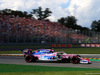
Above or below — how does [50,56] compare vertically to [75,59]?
above

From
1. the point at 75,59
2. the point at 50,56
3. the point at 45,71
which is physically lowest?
the point at 45,71

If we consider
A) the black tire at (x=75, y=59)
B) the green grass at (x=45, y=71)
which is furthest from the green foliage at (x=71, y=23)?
the green grass at (x=45, y=71)

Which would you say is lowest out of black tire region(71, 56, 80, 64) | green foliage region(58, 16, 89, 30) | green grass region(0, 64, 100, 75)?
green grass region(0, 64, 100, 75)

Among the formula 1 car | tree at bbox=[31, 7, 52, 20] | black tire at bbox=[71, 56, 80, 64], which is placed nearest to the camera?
black tire at bbox=[71, 56, 80, 64]

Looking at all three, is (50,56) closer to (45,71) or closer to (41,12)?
(45,71)

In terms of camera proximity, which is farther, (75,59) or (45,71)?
(75,59)

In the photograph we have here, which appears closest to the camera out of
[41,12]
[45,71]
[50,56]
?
[45,71]

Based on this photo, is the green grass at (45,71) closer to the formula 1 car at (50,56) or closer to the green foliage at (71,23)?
the formula 1 car at (50,56)

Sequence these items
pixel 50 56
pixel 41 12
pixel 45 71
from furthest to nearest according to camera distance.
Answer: pixel 41 12
pixel 50 56
pixel 45 71

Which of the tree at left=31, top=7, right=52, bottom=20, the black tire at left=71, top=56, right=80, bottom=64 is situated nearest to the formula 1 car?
the black tire at left=71, top=56, right=80, bottom=64

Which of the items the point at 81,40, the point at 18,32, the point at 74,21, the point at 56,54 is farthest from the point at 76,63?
the point at 74,21

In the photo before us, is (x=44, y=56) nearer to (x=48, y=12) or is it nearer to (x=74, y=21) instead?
(x=48, y=12)

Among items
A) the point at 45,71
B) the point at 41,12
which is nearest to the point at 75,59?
the point at 45,71

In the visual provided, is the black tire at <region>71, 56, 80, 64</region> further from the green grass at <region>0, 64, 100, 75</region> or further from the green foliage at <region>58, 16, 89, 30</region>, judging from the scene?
the green foliage at <region>58, 16, 89, 30</region>
